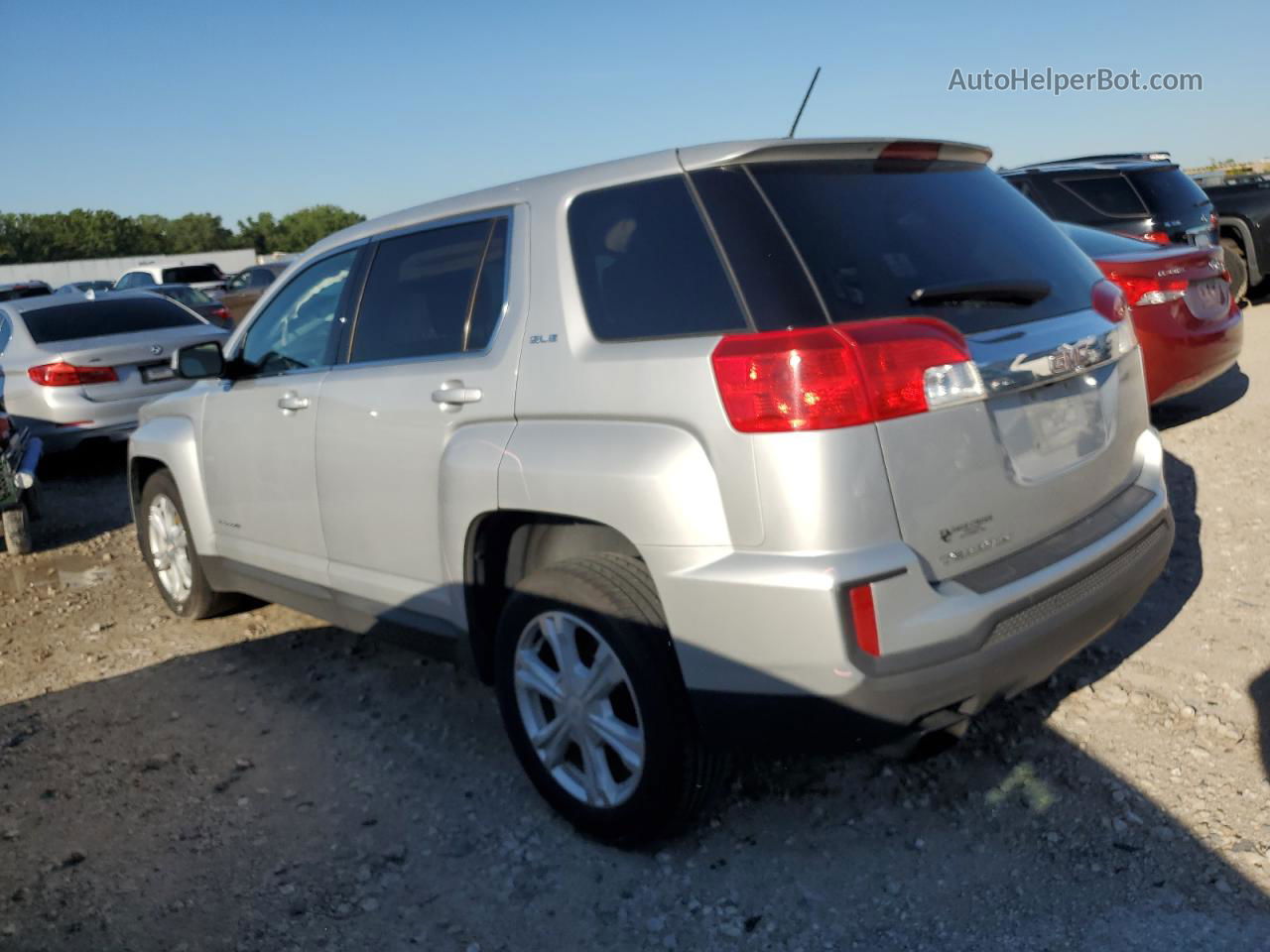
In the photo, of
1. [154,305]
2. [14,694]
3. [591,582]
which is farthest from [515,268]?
[154,305]

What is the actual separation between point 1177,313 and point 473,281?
4.64 m

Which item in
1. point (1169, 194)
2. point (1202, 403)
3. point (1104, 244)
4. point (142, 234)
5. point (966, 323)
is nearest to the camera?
point (966, 323)

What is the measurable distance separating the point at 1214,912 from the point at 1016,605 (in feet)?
2.80

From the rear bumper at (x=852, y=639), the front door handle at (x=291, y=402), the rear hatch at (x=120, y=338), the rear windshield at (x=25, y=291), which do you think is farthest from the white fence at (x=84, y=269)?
the rear bumper at (x=852, y=639)

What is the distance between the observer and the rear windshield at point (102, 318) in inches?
383

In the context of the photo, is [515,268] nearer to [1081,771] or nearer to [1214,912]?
[1081,771]

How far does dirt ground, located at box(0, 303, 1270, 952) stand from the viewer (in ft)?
9.67

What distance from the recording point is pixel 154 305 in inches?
406

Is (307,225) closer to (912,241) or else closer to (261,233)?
(261,233)

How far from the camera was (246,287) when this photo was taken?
26.5 meters

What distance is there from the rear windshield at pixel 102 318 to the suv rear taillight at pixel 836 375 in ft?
27.5

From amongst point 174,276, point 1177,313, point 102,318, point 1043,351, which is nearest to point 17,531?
point 102,318

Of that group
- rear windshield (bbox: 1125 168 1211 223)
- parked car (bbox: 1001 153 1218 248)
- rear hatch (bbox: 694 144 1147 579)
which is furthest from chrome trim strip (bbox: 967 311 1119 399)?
rear windshield (bbox: 1125 168 1211 223)

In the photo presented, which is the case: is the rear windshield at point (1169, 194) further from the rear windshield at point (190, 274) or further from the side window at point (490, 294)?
the rear windshield at point (190, 274)
